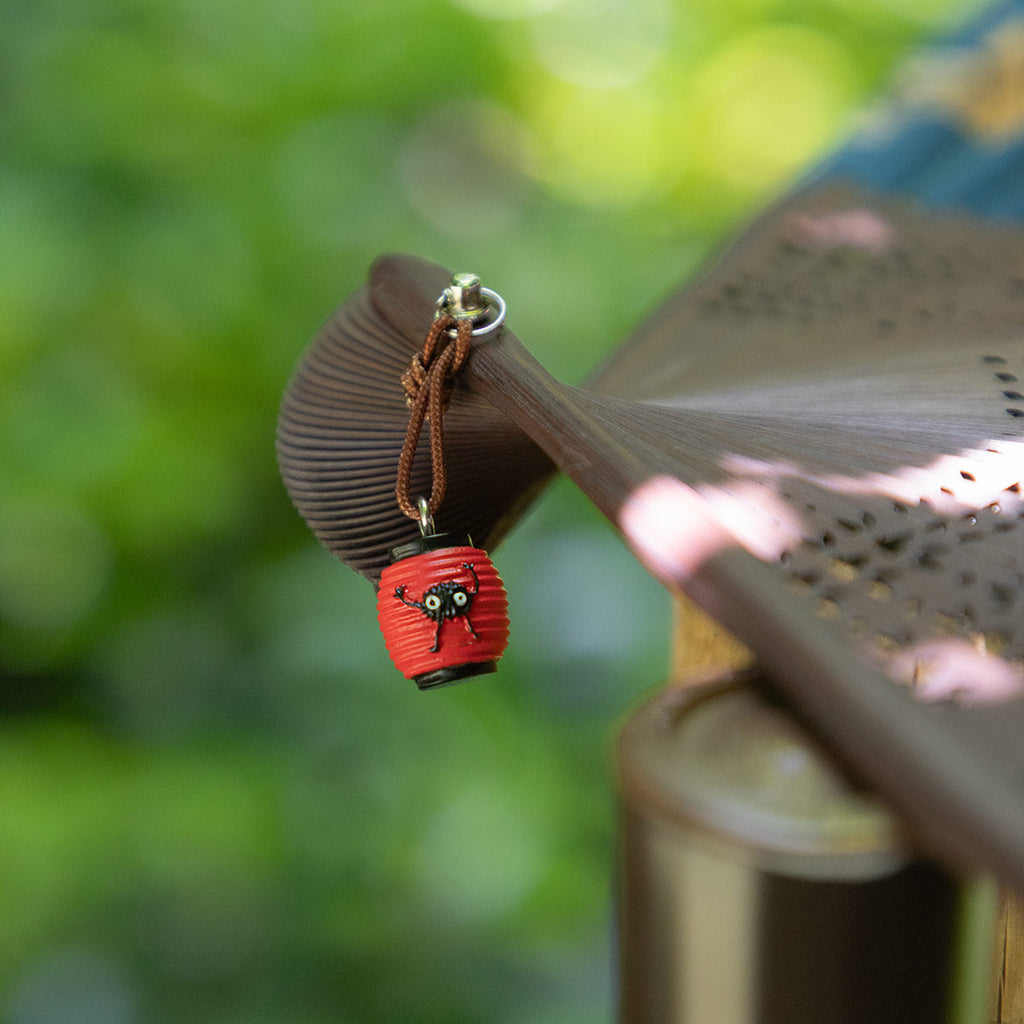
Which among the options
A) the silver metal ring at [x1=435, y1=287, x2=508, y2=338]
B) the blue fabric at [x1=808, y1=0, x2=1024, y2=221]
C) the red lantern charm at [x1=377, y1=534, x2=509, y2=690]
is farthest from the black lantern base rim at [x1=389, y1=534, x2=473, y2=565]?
the blue fabric at [x1=808, y1=0, x2=1024, y2=221]

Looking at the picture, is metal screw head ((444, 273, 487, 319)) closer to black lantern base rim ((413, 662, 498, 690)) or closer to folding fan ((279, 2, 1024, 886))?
folding fan ((279, 2, 1024, 886))

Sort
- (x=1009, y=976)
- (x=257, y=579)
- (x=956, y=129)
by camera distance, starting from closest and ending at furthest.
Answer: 1. (x=1009, y=976)
2. (x=956, y=129)
3. (x=257, y=579)

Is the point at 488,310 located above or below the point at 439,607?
above

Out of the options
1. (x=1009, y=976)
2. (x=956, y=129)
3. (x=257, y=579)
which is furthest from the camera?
(x=257, y=579)

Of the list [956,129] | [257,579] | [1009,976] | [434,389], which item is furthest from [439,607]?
[257,579]

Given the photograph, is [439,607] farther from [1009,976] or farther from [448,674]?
[1009,976]

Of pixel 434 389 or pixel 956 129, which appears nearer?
pixel 434 389

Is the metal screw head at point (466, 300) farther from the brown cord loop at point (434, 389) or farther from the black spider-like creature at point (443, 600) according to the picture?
the black spider-like creature at point (443, 600)
